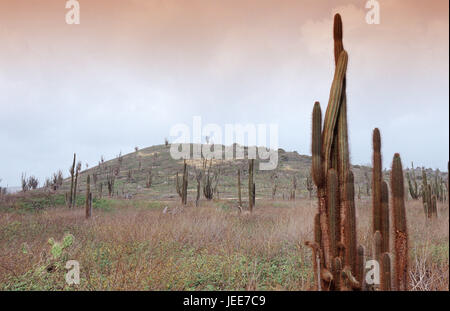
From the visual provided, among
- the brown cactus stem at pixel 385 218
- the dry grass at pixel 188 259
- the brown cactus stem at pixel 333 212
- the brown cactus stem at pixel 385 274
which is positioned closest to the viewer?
the brown cactus stem at pixel 385 274

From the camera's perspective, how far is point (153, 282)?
12.0 feet

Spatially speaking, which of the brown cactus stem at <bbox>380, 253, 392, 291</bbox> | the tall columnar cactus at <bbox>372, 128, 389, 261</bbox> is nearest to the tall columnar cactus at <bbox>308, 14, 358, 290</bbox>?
the brown cactus stem at <bbox>380, 253, 392, 291</bbox>

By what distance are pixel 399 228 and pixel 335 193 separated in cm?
76

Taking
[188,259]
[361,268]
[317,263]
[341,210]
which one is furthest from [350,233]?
[188,259]

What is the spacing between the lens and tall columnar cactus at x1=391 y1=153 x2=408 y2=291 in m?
2.55

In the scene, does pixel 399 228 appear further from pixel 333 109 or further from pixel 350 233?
pixel 333 109

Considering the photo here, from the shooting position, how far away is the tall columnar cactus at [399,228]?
8.38 feet

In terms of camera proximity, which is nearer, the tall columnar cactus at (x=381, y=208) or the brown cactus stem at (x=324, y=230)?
the brown cactus stem at (x=324, y=230)

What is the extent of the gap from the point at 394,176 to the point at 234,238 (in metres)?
4.06

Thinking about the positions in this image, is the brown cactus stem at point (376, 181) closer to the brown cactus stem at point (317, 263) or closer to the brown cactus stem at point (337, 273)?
the brown cactus stem at point (337, 273)

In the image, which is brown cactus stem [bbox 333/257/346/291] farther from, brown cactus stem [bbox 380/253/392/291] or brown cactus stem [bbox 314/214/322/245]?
brown cactus stem [bbox 380/253/392/291]

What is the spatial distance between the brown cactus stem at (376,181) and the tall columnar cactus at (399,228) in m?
0.13

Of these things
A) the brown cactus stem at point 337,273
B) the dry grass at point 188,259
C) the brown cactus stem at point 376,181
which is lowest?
the dry grass at point 188,259

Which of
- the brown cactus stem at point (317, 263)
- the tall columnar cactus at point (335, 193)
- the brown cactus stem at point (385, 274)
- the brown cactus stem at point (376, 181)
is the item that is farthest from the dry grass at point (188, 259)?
the brown cactus stem at point (376, 181)
